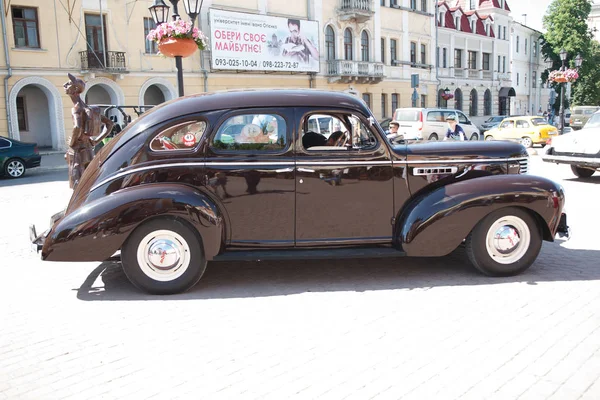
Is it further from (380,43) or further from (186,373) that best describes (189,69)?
(186,373)

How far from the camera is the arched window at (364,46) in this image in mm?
37812

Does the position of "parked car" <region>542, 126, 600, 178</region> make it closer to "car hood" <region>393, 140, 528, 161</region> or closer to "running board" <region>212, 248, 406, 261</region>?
"car hood" <region>393, 140, 528, 161</region>

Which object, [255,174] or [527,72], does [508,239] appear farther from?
[527,72]

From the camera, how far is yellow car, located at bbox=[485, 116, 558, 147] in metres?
24.5

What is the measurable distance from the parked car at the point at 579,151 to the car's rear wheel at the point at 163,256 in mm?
10176

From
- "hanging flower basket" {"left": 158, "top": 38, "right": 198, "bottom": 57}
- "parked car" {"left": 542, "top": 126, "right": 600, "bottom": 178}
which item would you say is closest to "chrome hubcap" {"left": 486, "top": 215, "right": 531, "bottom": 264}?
"hanging flower basket" {"left": 158, "top": 38, "right": 198, "bottom": 57}

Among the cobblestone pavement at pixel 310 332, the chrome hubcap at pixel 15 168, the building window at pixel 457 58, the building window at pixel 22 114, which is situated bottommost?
the cobblestone pavement at pixel 310 332

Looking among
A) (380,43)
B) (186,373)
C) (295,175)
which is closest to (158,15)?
(295,175)

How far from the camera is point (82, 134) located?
8.29m

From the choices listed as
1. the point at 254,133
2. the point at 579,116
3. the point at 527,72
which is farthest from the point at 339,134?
the point at 527,72

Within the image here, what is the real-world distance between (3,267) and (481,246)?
5.12m

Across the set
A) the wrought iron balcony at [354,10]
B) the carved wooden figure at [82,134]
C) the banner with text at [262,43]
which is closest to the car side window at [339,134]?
the carved wooden figure at [82,134]

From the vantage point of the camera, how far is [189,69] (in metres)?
28.3

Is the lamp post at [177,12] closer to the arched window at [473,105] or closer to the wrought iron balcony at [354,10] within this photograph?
the wrought iron balcony at [354,10]
